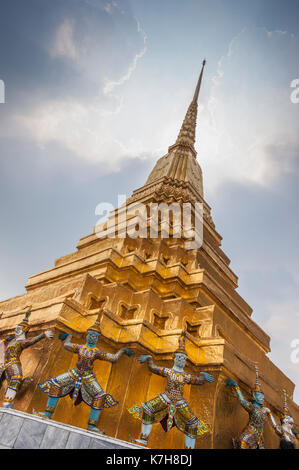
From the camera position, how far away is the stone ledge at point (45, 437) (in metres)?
4.98

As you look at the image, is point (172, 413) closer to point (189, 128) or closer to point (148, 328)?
point (148, 328)

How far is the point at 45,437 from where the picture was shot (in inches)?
199

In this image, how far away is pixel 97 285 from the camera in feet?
35.9

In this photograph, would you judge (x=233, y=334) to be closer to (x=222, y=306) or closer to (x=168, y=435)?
(x=222, y=306)

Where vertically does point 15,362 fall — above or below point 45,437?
above

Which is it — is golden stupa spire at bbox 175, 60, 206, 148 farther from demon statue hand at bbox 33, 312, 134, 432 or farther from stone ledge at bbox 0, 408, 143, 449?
stone ledge at bbox 0, 408, 143, 449

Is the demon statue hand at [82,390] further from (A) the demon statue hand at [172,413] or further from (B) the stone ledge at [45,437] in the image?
(B) the stone ledge at [45,437]

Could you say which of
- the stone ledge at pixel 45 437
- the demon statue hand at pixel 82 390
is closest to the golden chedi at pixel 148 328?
the demon statue hand at pixel 82 390

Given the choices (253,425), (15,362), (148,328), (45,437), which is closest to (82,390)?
(45,437)

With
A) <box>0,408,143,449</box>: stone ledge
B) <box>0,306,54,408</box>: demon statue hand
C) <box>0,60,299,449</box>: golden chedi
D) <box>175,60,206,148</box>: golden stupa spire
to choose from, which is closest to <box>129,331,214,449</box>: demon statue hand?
<box>0,60,299,449</box>: golden chedi

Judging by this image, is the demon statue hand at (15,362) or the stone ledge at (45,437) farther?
the demon statue hand at (15,362)
